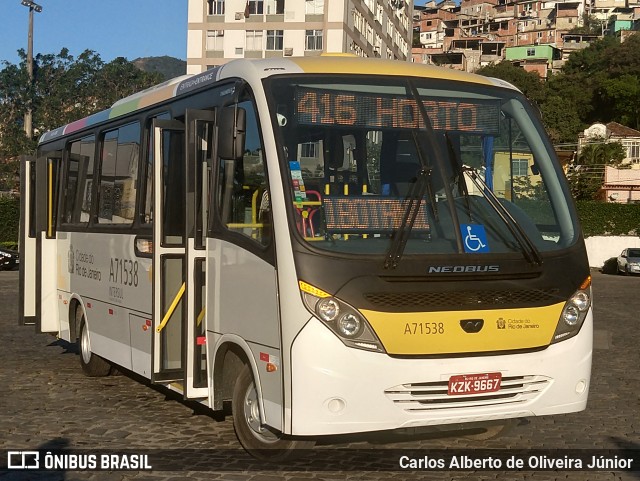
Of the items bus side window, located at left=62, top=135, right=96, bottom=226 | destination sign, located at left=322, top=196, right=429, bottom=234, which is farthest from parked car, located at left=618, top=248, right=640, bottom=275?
destination sign, located at left=322, top=196, right=429, bottom=234

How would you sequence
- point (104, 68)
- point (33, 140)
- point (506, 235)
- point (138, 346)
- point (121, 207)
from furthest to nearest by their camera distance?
point (104, 68) → point (33, 140) → point (121, 207) → point (138, 346) → point (506, 235)

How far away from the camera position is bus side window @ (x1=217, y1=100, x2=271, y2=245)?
7.73 metres

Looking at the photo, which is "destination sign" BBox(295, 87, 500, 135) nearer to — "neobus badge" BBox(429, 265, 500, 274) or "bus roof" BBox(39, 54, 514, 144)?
"bus roof" BBox(39, 54, 514, 144)

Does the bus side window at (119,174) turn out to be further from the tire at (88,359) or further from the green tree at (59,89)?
the green tree at (59,89)

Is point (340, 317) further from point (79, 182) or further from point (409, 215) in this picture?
point (79, 182)

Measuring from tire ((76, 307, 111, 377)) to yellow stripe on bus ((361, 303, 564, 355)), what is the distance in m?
6.02

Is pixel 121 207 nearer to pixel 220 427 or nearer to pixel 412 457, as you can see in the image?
pixel 220 427

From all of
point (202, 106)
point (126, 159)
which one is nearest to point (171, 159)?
point (202, 106)

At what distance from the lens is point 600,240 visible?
55.7 m

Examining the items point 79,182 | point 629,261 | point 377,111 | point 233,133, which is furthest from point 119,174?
point 629,261

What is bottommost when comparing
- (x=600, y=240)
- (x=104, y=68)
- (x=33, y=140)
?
(x=600, y=240)

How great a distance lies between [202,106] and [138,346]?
259 centimetres

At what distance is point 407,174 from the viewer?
7734mm

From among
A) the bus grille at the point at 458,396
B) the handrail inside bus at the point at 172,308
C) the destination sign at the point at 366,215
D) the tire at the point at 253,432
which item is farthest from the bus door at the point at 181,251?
the bus grille at the point at 458,396
